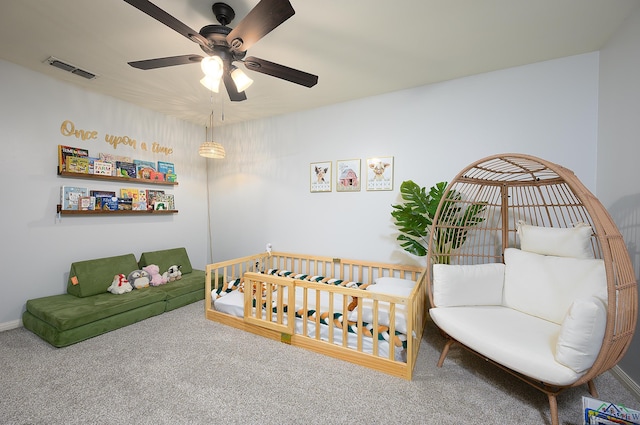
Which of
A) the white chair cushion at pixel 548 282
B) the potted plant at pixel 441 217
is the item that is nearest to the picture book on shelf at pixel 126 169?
the potted plant at pixel 441 217

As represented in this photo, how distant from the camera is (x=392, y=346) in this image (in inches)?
70.9

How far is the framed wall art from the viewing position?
9.93 feet

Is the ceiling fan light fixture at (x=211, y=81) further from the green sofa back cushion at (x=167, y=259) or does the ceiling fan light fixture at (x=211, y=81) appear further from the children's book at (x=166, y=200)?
the green sofa back cushion at (x=167, y=259)

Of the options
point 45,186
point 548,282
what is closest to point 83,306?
point 45,186

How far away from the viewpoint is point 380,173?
9.49 feet

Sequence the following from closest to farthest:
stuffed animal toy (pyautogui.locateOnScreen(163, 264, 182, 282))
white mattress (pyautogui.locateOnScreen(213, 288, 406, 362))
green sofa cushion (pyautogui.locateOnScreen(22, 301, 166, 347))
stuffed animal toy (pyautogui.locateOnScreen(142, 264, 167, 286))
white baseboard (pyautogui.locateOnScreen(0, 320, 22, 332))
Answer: white mattress (pyautogui.locateOnScreen(213, 288, 406, 362)) → green sofa cushion (pyautogui.locateOnScreen(22, 301, 166, 347)) → white baseboard (pyautogui.locateOnScreen(0, 320, 22, 332)) → stuffed animal toy (pyautogui.locateOnScreen(142, 264, 167, 286)) → stuffed animal toy (pyautogui.locateOnScreen(163, 264, 182, 282))

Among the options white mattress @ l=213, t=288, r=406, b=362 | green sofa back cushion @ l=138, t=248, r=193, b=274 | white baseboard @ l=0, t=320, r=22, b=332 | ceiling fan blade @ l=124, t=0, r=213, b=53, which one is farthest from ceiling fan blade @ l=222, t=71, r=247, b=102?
white baseboard @ l=0, t=320, r=22, b=332

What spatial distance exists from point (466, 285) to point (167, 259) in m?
3.50

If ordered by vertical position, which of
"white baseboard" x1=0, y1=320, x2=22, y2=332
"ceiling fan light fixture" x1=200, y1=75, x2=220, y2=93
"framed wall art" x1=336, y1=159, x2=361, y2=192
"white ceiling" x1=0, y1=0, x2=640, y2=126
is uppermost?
"white ceiling" x1=0, y1=0, x2=640, y2=126

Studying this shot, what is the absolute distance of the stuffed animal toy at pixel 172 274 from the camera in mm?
3172

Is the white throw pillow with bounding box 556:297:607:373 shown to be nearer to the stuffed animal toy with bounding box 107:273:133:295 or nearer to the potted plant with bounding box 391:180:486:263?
the potted plant with bounding box 391:180:486:263

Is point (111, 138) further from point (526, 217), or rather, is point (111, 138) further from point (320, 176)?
point (526, 217)

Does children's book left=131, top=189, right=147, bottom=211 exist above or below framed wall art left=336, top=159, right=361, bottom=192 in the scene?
below

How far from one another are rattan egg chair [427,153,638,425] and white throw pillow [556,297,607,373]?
0.30ft
